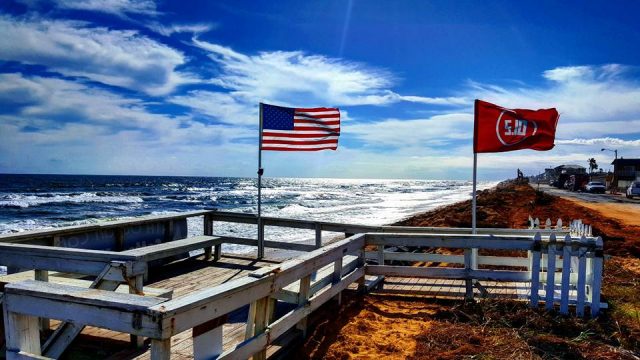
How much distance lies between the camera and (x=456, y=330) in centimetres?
488

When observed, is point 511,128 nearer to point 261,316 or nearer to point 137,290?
point 261,316

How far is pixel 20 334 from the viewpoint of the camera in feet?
8.87

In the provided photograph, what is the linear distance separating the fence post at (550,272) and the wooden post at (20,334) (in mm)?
5353

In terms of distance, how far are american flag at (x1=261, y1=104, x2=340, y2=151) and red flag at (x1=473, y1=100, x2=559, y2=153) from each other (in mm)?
2818

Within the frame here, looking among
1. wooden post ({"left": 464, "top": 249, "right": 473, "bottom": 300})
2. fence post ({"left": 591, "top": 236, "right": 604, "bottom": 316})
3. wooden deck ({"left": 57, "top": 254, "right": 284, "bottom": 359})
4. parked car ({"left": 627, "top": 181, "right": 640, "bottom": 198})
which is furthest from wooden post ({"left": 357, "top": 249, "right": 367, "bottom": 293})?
parked car ({"left": 627, "top": 181, "right": 640, "bottom": 198})

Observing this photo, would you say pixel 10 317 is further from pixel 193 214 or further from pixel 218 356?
pixel 193 214

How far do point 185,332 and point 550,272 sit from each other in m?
4.35

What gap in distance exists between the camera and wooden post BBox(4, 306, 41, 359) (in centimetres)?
266

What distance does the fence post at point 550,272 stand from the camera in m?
5.43

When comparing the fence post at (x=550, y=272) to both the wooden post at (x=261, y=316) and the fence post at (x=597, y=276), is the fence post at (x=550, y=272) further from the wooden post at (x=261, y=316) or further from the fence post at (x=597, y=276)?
the wooden post at (x=261, y=316)

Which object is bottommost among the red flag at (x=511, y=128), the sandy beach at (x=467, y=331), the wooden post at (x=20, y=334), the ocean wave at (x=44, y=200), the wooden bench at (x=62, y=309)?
the ocean wave at (x=44, y=200)

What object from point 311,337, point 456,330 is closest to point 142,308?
point 311,337

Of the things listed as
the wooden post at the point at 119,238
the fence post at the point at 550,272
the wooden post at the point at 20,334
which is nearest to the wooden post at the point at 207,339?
the wooden post at the point at 20,334

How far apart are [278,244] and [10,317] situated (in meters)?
5.93
